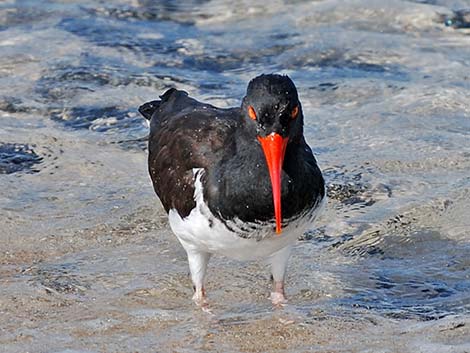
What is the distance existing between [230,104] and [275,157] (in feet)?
13.2

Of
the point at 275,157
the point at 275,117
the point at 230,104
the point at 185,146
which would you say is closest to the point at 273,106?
the point at 275,117

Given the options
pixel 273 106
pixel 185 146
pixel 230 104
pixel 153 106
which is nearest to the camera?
pixel 273 106

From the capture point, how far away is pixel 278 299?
232 inches

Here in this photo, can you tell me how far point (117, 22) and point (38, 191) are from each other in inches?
158

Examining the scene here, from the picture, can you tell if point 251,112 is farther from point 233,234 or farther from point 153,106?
point 153,106

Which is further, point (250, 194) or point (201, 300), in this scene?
point (201, 300)

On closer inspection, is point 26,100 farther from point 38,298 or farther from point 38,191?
point 38,298

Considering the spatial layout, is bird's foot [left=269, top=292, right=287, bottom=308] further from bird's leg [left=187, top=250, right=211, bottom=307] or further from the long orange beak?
the long orange beak

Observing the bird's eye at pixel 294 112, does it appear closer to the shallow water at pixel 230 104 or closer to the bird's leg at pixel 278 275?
the bird's leg at pixel 278 275

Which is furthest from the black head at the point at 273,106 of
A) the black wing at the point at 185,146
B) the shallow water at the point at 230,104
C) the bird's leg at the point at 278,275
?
the shallow water at the point at 230,104

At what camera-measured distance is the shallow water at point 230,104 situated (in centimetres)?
561

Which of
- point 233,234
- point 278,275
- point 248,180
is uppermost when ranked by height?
point 248,180

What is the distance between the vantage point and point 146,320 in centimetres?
563

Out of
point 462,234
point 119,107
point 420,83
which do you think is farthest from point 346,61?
point 462,234
